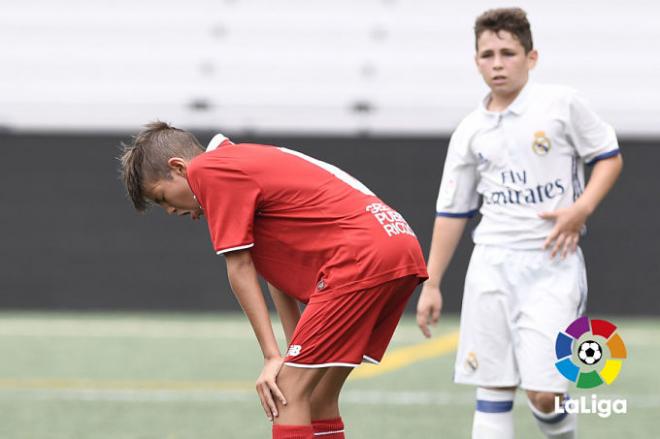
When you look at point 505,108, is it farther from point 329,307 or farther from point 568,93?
point 329,307

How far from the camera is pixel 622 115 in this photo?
10359 millimetres

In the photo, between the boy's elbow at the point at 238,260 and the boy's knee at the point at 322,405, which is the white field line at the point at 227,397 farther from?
the boy's elbow at the point at 238,260

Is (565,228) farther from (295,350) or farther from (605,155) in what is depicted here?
(295,350)

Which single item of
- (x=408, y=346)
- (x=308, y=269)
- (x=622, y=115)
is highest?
(x=308, y=269)

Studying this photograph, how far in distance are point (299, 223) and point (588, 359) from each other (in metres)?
1.69

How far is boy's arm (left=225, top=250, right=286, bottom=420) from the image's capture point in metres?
2.96

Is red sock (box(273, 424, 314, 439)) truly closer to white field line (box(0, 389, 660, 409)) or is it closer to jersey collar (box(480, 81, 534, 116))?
jersey collar (box(480, 81, 534, 116))

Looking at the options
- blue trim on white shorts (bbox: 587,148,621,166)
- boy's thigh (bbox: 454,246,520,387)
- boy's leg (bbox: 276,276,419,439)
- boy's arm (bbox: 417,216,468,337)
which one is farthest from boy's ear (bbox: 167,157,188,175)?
blue trim on white shorts (bbox: 587,148,621,166)

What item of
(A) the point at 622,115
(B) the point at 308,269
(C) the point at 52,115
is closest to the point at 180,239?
(C) the point at 52,115

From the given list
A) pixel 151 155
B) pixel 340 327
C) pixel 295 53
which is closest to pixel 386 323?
pixel 340 327

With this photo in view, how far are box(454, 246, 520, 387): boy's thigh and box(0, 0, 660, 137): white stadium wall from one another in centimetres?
702

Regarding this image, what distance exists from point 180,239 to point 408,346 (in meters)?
2.49

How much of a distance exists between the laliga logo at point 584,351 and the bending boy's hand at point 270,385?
1.22m

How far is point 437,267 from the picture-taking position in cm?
406
